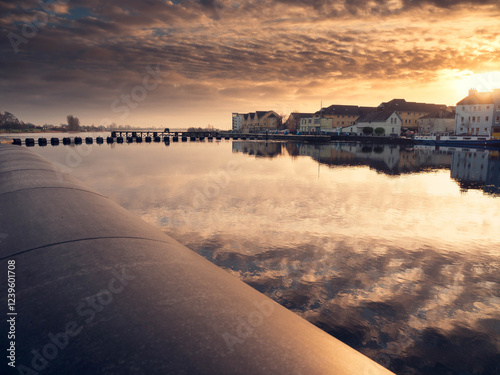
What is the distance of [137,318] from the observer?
189 cm

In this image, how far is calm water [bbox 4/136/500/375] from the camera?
17.5 ft

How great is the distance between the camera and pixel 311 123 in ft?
424

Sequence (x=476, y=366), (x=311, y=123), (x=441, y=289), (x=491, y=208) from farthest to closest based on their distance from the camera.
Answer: (x=311, y=123) → (x=491, y=208) → (x=441, y=289) → (x=476, y=366)

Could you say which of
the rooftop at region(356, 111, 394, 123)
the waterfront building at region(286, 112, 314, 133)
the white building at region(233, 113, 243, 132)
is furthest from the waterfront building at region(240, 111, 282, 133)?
the rooftop at region(356, 111, 394, 123)

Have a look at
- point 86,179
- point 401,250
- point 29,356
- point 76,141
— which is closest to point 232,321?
point 29,356

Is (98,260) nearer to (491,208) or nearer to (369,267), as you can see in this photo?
(369,267)

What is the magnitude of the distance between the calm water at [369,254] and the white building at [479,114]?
68831 millimetres

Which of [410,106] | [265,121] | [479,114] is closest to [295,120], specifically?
[265,121]

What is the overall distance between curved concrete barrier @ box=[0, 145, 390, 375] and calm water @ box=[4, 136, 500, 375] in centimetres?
353

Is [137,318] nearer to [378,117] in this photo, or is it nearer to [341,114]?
[378,117]

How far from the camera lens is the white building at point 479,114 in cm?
7253

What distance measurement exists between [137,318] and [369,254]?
8053 mm

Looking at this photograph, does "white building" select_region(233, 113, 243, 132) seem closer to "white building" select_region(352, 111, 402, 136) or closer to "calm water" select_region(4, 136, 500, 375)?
"white building" select_region(352, 111, 402, 136)

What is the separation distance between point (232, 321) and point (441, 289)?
660cm
